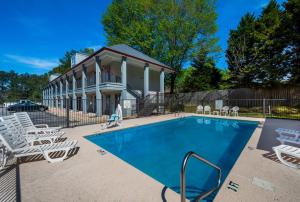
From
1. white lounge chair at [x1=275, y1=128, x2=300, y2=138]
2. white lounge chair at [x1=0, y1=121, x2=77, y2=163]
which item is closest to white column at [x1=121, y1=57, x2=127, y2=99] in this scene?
white lounge chair at [x1=0, y1=121, x2=77, y2=163]

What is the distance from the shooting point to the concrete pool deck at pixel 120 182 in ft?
8.61

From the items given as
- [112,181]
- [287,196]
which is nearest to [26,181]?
[112,181]

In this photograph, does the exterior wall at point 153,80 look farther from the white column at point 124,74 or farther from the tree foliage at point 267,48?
the tree foliage at point 267,48

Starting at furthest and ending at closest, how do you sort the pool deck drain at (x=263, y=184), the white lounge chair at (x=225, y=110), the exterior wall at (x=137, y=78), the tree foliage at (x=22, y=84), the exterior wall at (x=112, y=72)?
1. the tree foliage at (x=22, y=84)
2. the exterior wall at (x=137, y=78)
3. the exterior wall at (x=112, y=72)
4. the white lounge chair at (x=225, y=110)
5. the pool deck drain at (x=263, y=184)

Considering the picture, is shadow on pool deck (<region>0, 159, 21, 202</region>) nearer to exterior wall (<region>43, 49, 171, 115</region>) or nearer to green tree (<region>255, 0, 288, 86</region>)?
exterior wall (<region>43, 49, 171, 115</region>)

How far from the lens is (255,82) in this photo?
62.2 feet

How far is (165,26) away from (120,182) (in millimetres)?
23654

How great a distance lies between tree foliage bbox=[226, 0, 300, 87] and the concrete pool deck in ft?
60.7

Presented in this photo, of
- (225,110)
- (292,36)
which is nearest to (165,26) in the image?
(292,36)

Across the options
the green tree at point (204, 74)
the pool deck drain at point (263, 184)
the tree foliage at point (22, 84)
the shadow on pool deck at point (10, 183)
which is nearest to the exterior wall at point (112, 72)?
the green tree at point (204, 74)

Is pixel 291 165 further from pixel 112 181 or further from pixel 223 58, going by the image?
pixel 223 58

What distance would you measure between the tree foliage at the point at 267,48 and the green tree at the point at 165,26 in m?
4.42

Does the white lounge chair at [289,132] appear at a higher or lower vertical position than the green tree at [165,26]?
lower

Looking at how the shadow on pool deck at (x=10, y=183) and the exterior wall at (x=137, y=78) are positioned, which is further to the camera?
the exterior wall at (x=137, y=78)
